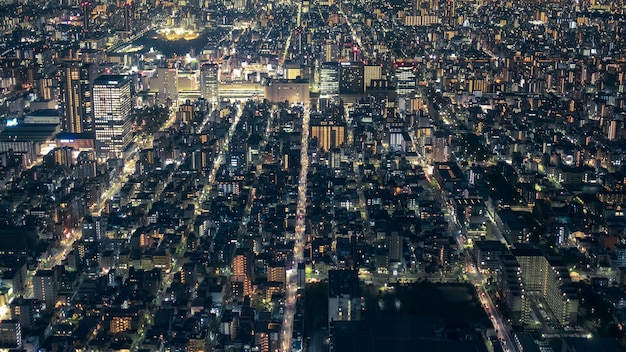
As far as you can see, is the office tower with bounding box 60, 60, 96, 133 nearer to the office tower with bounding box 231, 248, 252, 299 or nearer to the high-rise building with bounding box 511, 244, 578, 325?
the office tower with bounding box 231, 248, 252, 299

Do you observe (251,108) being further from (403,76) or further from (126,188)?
(126,188)

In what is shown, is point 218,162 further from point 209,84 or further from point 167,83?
point 167,83

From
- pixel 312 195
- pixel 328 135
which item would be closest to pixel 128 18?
pixel 328 135

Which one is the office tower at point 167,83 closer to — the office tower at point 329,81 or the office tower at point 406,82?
the office tower at point 329,81

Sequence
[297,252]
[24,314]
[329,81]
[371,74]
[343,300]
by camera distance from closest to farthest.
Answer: [24,314]
[343,300]
[297,252]
[329,81]
[371,74]

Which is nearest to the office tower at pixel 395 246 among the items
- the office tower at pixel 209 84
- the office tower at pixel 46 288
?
the office tower at pixel 46 288

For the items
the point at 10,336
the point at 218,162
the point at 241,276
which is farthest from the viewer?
the point at 218,162
